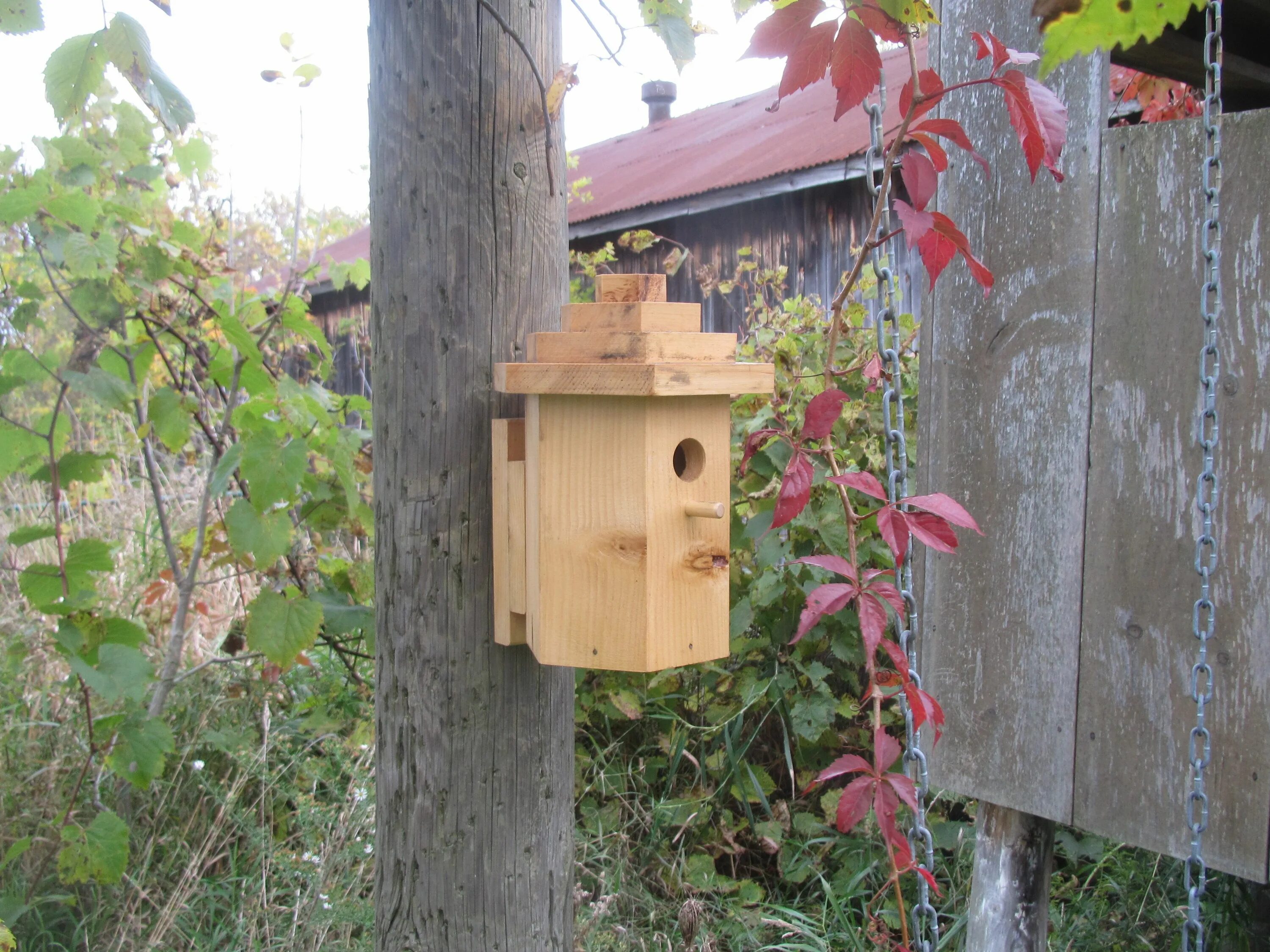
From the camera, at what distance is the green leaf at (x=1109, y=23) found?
0.55 meters

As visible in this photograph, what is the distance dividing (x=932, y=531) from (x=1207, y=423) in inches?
32.3

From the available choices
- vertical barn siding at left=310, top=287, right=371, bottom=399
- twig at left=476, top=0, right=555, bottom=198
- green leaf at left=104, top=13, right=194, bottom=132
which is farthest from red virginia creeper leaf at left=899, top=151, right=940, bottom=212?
vertical barn siding at left=310, top=287, right=371, bottom=399

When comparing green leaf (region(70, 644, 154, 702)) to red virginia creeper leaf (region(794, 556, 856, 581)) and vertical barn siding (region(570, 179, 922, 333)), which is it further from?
vertical barn siding (region(570, 179, 922, 333))

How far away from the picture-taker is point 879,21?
1177 mm

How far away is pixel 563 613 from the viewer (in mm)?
1519

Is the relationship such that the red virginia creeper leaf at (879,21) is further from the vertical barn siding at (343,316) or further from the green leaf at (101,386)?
the vertical barn siding at (343,316)

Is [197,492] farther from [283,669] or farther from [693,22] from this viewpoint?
[693,22]

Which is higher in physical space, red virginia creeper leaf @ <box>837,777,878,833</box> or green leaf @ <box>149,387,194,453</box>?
green leaf @ <box>149,387,194,453</box>

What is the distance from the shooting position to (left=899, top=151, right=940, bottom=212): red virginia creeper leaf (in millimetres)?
1332

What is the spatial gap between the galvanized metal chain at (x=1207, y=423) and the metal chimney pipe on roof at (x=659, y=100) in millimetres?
13815

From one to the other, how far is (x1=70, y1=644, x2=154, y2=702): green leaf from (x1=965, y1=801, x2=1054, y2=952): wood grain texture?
1993mm

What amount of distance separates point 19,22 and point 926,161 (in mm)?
1260

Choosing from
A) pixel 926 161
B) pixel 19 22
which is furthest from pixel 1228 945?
pixel 19 22

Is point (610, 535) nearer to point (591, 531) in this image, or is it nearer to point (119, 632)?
point (591, 531)
